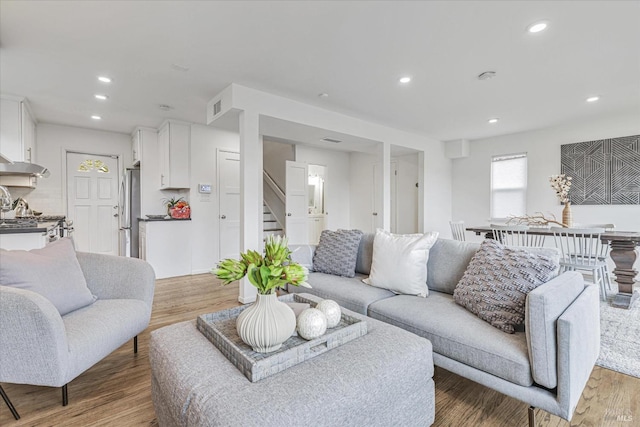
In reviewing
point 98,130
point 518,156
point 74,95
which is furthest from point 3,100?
point 518,156

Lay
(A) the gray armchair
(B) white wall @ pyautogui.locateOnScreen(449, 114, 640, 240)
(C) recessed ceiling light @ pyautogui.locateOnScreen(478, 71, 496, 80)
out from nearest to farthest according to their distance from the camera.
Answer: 1. (A) the gray armchair
2. (C) recessed ceiling light @ pyautogui.locateOnScreen(478, 71, 496, 80)
3. (B) white wall @ pyautogui.locateOnScreen(449, 114, 640, 240)

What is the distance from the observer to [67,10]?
207cm

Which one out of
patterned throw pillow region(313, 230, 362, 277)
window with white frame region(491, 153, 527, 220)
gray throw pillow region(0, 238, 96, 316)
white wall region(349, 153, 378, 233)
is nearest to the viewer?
gray throw pillow region(0, 238, 96, 316)

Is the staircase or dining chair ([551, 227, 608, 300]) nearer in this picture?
dining chair ([551, 227, 608, 300])

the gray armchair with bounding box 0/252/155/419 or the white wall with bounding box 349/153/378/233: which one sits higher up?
the white wall with bounding box 349/153/378/233

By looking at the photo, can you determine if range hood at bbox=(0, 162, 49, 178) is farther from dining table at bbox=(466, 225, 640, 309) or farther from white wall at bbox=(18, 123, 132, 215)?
dining table at bbox=(466, 225, 640, 309)

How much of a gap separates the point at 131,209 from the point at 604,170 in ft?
24.1

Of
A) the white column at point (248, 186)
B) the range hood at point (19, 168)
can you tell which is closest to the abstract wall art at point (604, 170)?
the white column at point (248, 186)

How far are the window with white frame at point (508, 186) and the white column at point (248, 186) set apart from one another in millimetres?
4617

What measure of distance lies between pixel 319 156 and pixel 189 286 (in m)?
3.68

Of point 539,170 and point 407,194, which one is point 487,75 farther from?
point 407,194

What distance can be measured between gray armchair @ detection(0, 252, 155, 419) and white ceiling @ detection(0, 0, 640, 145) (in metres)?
1.95

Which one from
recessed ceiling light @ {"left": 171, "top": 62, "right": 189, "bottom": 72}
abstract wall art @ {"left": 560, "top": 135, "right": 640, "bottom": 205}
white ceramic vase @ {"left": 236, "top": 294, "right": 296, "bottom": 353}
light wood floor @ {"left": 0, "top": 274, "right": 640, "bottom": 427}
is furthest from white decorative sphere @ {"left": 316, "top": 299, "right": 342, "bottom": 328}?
abstract wall art @ {"left": 560, "top": 135, "right": 640, "bottom": 205}

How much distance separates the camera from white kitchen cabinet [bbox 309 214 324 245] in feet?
21.7
